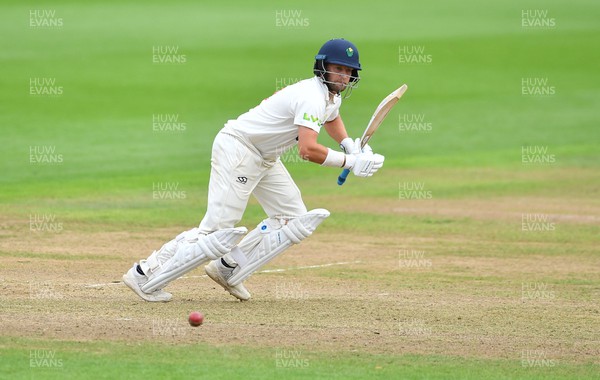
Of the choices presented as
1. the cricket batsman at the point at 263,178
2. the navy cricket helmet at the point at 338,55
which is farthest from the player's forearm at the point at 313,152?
the navy cricket helmet at the point at 338,55

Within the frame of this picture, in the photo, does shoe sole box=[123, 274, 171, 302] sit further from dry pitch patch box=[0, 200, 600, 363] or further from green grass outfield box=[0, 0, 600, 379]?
A: green grass outfield box=[0, 0, 600, 379]

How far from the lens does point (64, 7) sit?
146 ft

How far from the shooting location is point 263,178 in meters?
10.6

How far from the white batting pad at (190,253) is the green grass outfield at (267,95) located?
5.07 feet

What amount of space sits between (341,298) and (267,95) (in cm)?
2222

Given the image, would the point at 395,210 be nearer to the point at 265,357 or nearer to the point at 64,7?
the point at 265,357

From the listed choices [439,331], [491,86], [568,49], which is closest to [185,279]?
[439,331]

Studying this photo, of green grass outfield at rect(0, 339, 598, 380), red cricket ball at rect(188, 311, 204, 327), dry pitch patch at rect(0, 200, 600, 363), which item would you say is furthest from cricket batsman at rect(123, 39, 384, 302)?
green grass outfield at rect(0, 339, 598, 380)

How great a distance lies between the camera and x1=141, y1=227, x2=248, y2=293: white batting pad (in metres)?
10.1

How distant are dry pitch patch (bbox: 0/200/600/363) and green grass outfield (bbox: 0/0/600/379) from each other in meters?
0.43

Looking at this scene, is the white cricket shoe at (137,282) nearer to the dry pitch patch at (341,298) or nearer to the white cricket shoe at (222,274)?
the dry pitch patch at (341,298)

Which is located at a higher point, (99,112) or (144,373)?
(99,112)

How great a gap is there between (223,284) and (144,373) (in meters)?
2.90

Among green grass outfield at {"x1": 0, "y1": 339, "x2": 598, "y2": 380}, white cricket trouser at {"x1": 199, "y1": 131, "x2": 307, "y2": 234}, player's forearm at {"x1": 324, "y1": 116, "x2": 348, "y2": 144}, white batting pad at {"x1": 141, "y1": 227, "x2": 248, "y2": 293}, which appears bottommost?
green grass outfield at {"x1": 0, "y1": 339, "x2": 598, "y2": 380}
